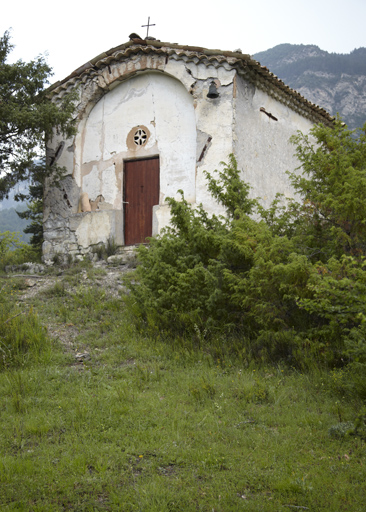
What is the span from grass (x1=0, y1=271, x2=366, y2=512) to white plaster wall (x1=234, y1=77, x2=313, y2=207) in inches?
247

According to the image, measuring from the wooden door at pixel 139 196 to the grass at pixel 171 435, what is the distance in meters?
5.76

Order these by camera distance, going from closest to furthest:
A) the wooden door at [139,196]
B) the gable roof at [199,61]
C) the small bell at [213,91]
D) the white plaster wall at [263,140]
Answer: the small bell at [213,91] → the gable roof at [199,61] → the white plaster wall at [263,140] → the wooden door at [139,196]

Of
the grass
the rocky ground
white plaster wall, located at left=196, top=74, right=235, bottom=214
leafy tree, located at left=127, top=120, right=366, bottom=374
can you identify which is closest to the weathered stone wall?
white plaster wall, located at left=196, top=74, right=235, bottom=214

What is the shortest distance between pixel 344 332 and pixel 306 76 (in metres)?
67.3

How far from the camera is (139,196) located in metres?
13.0

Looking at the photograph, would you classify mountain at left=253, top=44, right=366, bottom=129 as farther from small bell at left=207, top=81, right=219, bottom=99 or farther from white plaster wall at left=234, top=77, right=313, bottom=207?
small bell at left=207, top=81, right=219, bottom=99

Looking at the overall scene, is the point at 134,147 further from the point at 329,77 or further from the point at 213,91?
the point at 329,77

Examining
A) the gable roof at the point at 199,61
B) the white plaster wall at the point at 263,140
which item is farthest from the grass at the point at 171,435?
the gable roof at the point at 199,61

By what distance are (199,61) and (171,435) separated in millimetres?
9372

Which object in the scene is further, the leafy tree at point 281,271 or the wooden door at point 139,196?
the wooden door at point 139,196

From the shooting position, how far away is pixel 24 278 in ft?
35.5

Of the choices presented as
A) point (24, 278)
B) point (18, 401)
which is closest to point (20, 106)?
point (24, 278)

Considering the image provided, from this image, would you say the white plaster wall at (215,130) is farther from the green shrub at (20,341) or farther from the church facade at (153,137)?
the green shrub at (20,341)

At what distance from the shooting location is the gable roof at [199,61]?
11.8m
